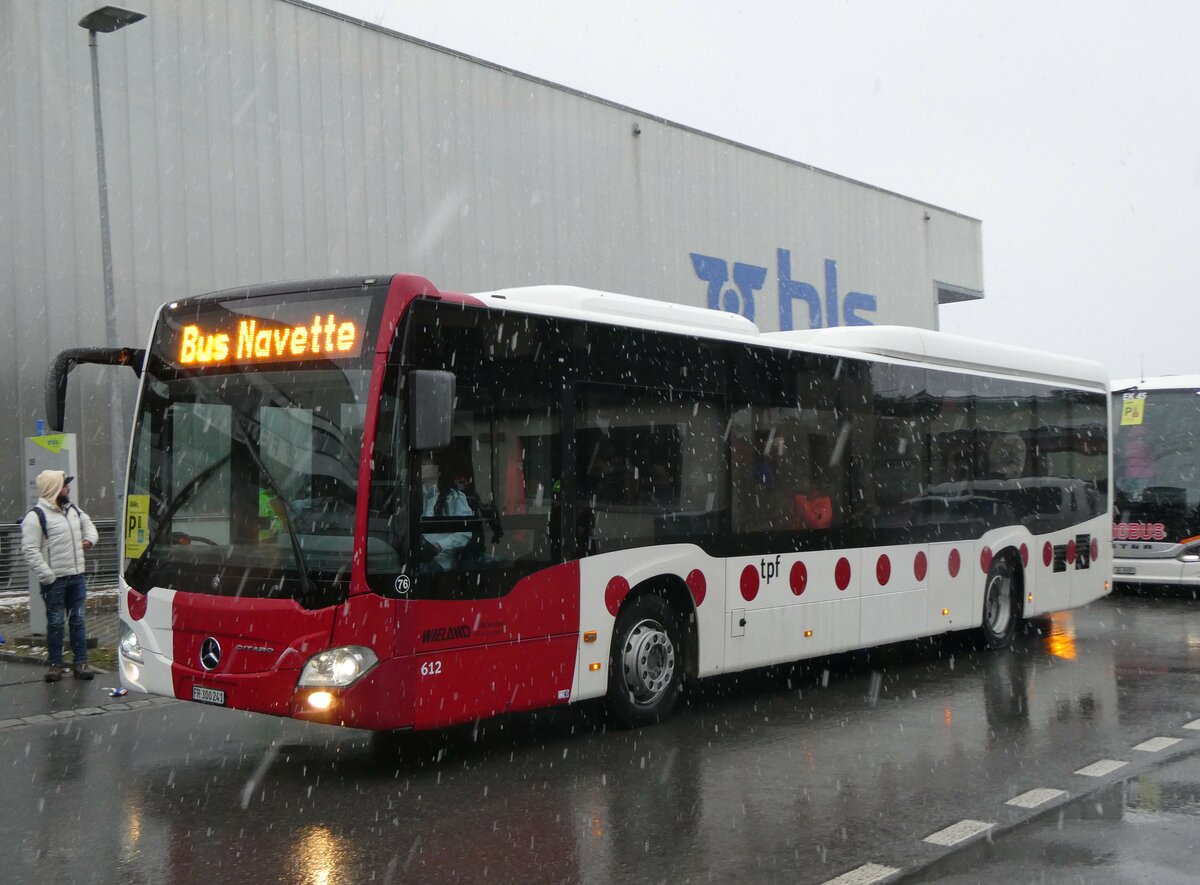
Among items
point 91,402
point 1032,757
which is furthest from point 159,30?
point 1032,757

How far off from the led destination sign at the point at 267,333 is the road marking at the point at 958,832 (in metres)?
3.86

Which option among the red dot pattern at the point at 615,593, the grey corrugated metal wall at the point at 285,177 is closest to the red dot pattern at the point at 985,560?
the red dot pattern at the point at 615,593

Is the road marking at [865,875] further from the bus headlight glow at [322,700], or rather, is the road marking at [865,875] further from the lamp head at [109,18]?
the lamp head at [109,18]

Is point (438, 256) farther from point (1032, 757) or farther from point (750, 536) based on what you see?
point (1032, 757)

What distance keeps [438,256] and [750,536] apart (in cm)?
1492

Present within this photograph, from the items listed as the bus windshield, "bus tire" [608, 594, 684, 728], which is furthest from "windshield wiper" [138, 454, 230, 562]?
"bus tire" [608, 594, 684, 728]

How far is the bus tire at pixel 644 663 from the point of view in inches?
337

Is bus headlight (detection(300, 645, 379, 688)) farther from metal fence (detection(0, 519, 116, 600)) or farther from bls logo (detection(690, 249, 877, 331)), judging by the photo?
bls logo (detection(690, 249, 877, 331))

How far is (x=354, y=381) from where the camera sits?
716 centimetres

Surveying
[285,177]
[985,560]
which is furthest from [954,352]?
[285,177]

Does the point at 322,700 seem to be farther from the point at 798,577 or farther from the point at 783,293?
the point at 783,293

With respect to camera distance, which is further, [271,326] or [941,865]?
[271,326]

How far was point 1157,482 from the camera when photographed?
17.8 m

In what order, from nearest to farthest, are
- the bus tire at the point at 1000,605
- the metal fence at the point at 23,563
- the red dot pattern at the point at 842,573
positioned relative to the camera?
the red dot pattern at the point at 842,573 < the bus tire at the point at 1000,605 < the metal fence at the point at 23,563
